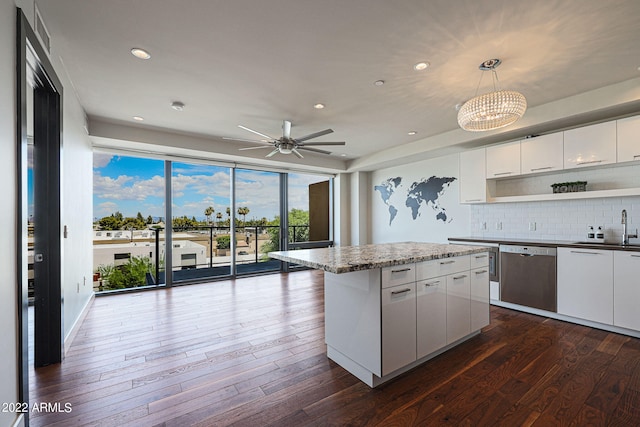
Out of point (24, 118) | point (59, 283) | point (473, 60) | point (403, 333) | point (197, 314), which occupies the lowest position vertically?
point (197, 314)

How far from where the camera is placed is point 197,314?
3.59 metres

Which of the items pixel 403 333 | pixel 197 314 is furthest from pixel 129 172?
pixel 403 333

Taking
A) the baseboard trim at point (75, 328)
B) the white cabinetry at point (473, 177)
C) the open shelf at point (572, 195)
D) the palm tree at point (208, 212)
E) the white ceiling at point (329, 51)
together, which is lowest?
the baseboard trim at point (75, 328)

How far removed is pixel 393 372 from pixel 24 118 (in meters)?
2.87

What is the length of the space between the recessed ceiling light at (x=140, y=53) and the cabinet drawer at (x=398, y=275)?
260cm

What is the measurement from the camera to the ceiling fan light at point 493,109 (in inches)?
90.2

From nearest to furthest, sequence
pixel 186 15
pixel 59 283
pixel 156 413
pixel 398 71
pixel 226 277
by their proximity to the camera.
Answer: pixel 156 413 → pixel 186 15 → pixel 59 283 → pixel 398 71 → pixel 226 277

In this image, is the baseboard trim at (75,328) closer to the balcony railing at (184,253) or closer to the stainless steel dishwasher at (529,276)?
the balcony railing at (184,253)

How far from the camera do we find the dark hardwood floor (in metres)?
1.74

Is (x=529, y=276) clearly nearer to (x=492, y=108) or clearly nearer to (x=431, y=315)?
(x=431, y=315)

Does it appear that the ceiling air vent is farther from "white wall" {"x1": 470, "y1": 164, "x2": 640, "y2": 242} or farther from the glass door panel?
"white wall" {"x1": 470, "y1": 164, "x2": 640, "y2": 242}

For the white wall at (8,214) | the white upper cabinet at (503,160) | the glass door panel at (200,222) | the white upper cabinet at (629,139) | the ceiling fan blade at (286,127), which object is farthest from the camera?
the glass door panel at (200,222)

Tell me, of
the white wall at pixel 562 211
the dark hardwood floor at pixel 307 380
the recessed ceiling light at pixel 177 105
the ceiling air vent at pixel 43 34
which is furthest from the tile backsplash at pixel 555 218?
the ceiling air vent at pixel 43 34

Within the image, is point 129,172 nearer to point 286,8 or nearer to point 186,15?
point 186,15
